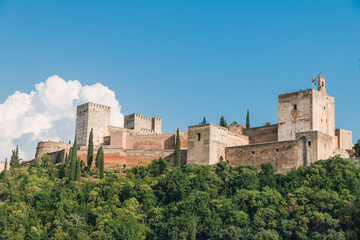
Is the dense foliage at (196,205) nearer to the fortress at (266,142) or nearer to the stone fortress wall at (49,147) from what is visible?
the fortress at (266,142)

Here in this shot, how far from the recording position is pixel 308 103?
174 ft

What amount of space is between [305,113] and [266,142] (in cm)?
375

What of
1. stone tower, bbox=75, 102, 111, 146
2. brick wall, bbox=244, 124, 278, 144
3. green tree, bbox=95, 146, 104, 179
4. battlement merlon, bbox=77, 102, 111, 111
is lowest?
green tree, bbox=95, 146, 104, 179

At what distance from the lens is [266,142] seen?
53531 mm

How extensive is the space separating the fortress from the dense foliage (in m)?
1.90

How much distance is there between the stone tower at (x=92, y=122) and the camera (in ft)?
220

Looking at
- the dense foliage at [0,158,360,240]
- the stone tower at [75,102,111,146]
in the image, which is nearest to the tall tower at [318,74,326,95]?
the dense foliage at [0,158,360,240]

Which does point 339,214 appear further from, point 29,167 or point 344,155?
point 29,167

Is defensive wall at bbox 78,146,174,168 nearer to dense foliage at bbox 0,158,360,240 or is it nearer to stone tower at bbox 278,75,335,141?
dense foliage at bbox 0,158,360,240

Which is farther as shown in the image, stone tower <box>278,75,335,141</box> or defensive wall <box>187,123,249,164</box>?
defensive wall <box>187,123,249,164</box>

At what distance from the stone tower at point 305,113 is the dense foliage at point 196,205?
4.83 meters

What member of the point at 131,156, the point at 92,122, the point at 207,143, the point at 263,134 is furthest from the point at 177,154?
the point at 92,122

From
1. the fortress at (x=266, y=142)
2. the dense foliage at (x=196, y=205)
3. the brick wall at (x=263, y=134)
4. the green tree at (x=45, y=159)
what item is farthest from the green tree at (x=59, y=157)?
the brick wall at (x=263, y=134)

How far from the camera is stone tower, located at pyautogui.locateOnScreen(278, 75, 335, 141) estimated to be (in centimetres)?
5278
